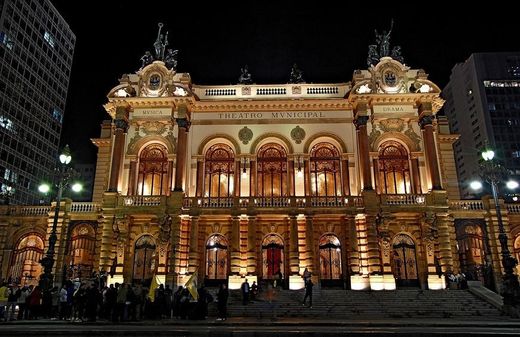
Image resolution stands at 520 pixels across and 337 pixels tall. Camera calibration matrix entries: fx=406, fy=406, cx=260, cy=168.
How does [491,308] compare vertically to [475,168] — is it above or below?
below

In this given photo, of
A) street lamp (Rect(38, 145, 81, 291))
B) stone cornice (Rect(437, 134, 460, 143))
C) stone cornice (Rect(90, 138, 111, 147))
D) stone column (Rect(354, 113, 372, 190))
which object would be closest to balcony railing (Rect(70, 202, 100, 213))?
street lamp (Rect(38, 145, 81, 291))

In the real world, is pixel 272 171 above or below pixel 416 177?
above

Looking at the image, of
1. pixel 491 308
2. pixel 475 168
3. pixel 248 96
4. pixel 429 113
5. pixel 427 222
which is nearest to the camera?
pixel 491 308

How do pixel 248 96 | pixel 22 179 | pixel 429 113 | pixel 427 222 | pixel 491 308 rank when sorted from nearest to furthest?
pixel 491 308
pixel 427 222
pixel 429 113
pixel 248 96
pixel 22 179

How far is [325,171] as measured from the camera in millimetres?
30125

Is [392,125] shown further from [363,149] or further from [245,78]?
[245,78]

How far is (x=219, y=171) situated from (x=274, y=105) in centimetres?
646

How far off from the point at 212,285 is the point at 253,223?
4972 mm

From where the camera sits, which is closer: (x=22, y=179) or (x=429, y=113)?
(x=429, y=113)

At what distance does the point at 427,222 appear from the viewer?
2666 centimetres

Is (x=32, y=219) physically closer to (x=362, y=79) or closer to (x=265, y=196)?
(x=265, y=196)

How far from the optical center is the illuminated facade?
27.0m

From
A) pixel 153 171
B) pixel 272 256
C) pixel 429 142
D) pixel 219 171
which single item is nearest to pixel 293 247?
pixel 272 256

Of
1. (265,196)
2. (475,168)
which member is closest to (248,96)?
(265,196)
